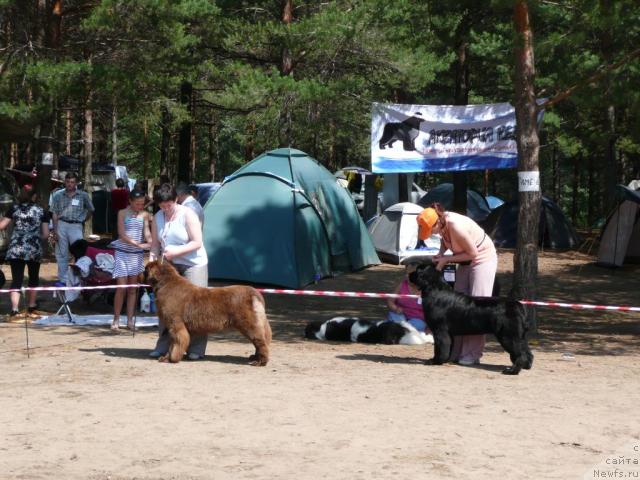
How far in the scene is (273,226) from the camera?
1581 centimetres

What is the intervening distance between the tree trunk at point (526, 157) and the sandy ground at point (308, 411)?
77 centimetres

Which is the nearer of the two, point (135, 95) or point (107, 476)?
point (107, 476)

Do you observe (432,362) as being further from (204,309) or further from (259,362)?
(204,309)

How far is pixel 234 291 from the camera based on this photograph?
862 centimetres

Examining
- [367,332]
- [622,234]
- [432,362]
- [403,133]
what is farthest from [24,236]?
[622,234]

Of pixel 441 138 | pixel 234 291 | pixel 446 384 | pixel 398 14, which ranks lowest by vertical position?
pixel 446 384

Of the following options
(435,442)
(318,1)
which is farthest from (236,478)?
(318,1)

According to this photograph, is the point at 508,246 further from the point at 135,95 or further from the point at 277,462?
the point at 277,462

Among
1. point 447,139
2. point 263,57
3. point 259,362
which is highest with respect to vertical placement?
point 263,57

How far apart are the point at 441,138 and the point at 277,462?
14921 mm

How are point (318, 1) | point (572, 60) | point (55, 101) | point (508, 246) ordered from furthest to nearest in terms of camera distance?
point (508, 246) → point (318, 1) → point (55, 101) → point (572, 60)

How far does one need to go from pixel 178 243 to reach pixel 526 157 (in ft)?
14.3

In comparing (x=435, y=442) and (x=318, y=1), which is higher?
(x=318, y=1)

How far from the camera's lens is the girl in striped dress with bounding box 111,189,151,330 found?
10.7 meters
